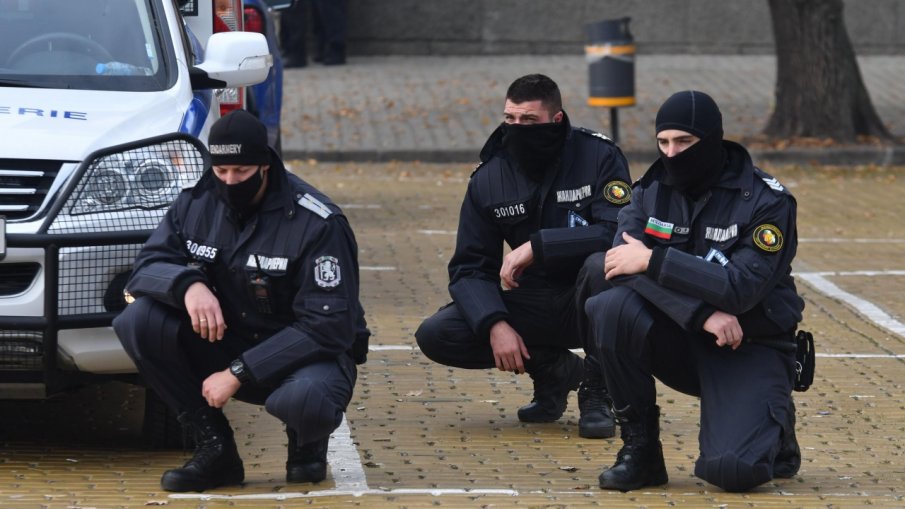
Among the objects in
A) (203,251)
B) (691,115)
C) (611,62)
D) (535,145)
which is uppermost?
(691,115)

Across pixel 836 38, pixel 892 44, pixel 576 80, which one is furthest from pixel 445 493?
pixel 892 44

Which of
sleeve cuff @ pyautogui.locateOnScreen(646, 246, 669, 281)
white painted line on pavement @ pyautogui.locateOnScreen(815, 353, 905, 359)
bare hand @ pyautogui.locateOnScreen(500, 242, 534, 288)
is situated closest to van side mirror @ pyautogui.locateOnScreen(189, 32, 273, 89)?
bare hand @ pyautogui.locateOnScreen(500, 242, 534, 288)

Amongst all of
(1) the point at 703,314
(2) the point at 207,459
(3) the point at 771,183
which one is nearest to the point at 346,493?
(2) the point at 207,459

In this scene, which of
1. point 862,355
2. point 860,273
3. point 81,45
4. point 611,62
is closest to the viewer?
point 81,45

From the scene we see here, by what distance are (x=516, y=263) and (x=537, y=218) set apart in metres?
0.24

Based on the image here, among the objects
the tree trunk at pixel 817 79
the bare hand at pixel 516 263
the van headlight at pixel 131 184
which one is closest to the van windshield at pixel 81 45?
the van headlight at pixel 131 184

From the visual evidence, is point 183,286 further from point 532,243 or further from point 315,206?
point 532,243

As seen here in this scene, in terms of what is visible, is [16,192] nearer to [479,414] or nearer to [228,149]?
[228,149]

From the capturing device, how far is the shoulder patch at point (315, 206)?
5340mm

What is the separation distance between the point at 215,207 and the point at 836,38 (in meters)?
12.4

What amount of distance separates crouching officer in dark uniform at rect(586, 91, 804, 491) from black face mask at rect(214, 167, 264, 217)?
1.18 metres

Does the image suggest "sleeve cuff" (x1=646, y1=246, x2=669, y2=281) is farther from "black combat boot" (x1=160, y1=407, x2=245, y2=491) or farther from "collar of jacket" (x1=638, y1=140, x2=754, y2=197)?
"black combat boot" (x1=160, y1=407, x2=245, y2=491)

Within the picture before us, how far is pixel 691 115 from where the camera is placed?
210 inches

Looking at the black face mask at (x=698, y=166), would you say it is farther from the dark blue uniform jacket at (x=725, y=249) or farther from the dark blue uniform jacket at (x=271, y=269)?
the dark blue uniform jacket at (x=271, y=269)
